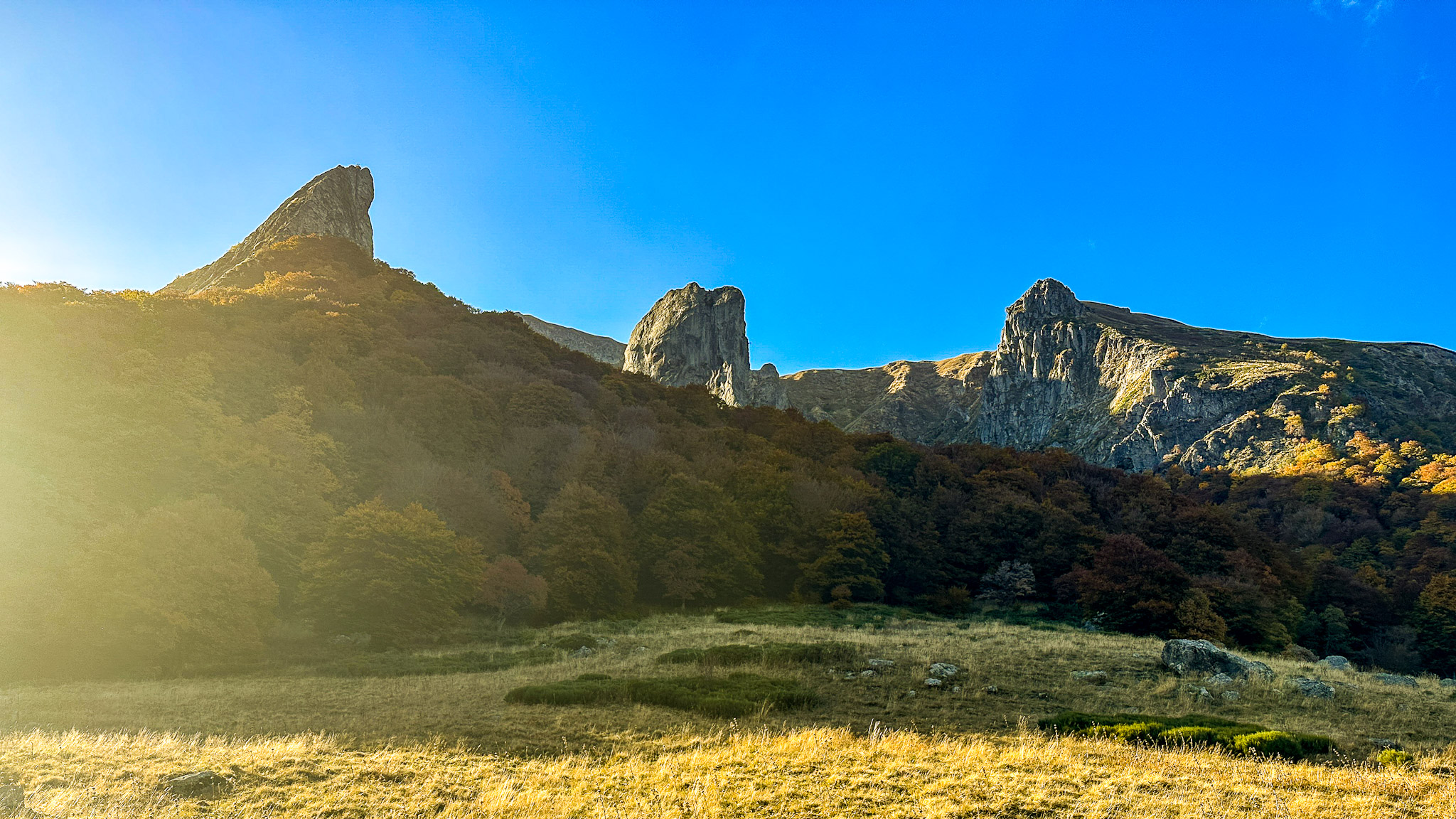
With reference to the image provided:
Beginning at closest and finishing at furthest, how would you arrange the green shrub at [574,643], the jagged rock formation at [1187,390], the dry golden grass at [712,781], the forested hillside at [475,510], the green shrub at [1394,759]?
the dry golden grass at [712,781] → the green shrub at [1394,759] → the forested hillside at [475,510] → the green shrub at [574,643] → the jagged rock formation at [1187,390]

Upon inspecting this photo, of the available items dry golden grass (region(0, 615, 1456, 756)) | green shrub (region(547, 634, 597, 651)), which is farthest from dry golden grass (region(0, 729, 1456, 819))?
green shrub (region(547, 634, 597, 651))

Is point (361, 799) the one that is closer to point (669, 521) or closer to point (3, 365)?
point (669, 521)

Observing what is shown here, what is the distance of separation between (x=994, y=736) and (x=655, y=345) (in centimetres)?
13861

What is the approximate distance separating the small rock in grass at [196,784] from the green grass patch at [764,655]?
1582 centimetres

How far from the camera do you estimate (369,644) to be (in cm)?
3114

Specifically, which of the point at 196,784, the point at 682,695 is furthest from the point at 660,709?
the point at 196,784

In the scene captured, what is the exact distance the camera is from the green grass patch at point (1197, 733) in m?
13.5

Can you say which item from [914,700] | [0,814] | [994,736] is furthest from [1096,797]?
[0,814]

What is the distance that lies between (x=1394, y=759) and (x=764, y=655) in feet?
53.6

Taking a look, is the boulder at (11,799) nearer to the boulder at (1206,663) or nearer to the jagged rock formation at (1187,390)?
the boulder at (1206,663)

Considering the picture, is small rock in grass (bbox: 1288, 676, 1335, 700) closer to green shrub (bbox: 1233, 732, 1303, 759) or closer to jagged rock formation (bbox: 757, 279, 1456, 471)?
green shrub (bbox: 1233, 732, 1303, 759)

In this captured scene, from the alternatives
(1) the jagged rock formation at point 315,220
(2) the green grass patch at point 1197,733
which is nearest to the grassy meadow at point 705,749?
(2) the green grass patch at point 1197,733

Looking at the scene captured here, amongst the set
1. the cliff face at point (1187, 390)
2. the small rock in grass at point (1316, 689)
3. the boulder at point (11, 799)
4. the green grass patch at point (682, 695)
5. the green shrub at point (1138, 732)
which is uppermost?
the cliff face at point (1187, 390)

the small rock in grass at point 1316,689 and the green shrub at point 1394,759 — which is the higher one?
the green shrub at point 1394,759
